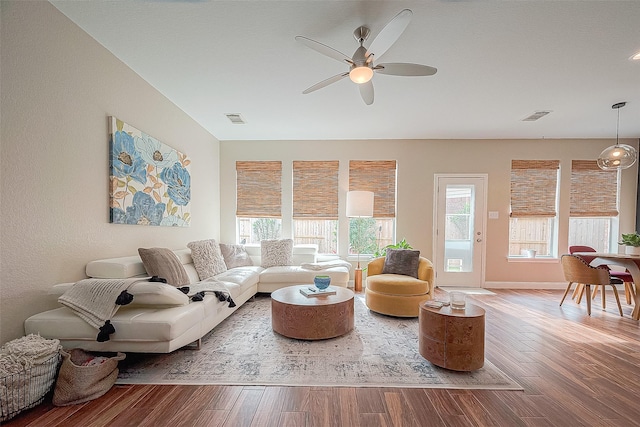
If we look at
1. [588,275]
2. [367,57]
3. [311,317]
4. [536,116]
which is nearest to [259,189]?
[311,317]

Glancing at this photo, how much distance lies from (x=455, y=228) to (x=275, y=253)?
3.44 metres

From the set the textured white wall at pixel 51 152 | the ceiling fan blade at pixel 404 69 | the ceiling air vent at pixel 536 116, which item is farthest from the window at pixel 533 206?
the textured white wall at pixel 51 152

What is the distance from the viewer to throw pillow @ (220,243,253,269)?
4211mm

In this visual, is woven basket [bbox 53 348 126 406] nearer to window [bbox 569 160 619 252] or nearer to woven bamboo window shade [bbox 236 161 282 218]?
woven bamboo window shade [bbox 236 161 282 218]

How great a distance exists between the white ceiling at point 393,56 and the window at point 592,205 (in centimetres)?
101

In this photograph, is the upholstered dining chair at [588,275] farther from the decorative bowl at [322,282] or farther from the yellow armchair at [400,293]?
the decorative bowl at [322,282]

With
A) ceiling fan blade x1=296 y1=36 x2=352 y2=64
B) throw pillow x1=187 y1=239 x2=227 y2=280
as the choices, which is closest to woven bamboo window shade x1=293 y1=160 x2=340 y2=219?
throw pillow x1=187 y1=239 x2=227 y2=280

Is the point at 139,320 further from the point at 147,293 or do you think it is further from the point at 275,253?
the point at 275,253

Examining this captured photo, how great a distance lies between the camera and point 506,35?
2182 millimetres

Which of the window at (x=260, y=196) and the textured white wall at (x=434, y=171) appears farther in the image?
the window at (x=260, y=196)

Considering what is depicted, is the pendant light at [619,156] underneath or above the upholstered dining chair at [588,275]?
above

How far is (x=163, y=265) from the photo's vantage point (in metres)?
2.65

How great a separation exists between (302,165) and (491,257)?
4.01 m

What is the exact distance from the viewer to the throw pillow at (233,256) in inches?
166
